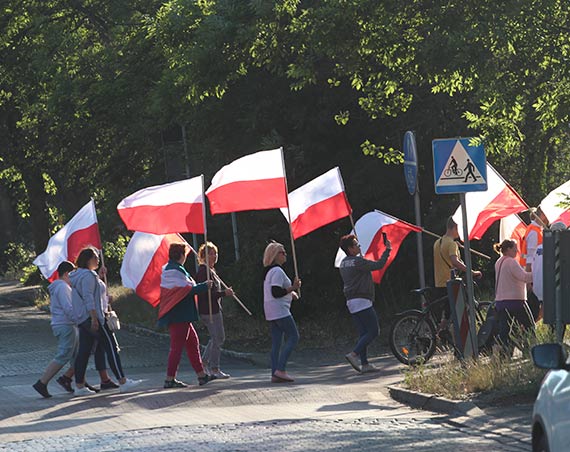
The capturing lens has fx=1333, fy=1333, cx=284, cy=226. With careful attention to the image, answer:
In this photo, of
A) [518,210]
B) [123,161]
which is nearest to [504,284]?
[518,210]

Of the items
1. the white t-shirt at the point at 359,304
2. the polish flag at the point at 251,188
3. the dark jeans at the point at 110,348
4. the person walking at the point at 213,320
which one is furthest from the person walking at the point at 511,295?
the dark jeans at the point at 110,348

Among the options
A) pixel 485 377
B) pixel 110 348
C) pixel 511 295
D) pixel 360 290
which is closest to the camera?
pixel 485 377

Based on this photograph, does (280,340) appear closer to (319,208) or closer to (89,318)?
(89,318)

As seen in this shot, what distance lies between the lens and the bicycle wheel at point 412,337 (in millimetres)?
16562

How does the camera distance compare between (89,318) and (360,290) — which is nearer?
(89,318)

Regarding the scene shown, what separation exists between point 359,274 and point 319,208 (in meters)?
1.55

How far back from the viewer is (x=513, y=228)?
1919 centimetres

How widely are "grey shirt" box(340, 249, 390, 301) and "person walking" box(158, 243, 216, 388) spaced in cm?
195

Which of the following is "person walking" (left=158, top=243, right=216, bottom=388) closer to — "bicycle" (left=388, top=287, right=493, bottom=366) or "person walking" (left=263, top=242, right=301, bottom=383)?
"person walking" (left=263, top=242, right=301, bottom=383)

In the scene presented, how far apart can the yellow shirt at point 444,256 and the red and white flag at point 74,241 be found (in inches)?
174

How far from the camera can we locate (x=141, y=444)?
1099 cm

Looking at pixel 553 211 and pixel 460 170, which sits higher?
pixel 460 170

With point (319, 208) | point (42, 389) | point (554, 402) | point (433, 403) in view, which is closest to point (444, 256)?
point (319, 208)

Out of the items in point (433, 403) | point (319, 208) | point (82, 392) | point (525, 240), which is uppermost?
point (319, 208)
